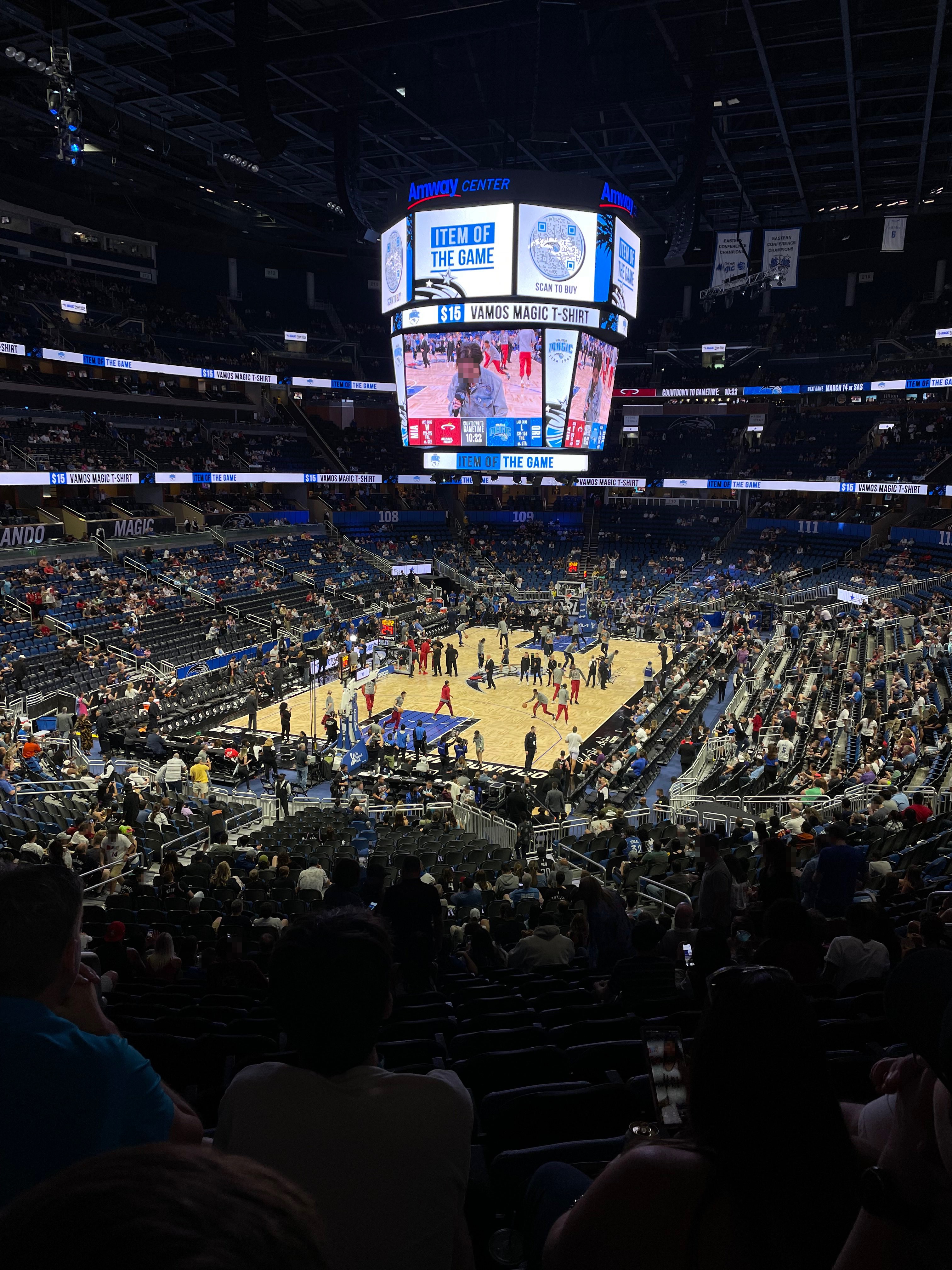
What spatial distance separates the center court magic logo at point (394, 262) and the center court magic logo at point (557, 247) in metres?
3.84

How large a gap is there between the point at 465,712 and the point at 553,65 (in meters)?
17.7

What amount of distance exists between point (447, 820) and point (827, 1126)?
15.2m

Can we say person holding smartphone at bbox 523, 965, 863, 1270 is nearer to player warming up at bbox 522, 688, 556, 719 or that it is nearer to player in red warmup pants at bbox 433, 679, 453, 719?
player in red warmup pants at bbox 433, 679, 453, 719

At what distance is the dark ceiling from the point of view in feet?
65.6

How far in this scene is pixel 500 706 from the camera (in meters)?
28.1

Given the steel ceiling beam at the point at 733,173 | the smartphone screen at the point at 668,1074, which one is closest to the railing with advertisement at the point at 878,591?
the steel ceiling beam at the point at 733,173

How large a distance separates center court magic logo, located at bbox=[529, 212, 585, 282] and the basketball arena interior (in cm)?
11

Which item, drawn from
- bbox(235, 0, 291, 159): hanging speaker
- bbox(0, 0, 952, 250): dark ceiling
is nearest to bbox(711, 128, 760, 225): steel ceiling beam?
bbox(0, 0, 952, 250): dark ceiling

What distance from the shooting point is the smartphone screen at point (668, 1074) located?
2080 millimetres

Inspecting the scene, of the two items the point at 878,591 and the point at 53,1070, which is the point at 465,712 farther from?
the point at 53,1070

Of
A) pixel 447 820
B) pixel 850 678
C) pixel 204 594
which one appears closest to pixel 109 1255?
pixel 447 820

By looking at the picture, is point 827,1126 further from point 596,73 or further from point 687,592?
point 687,592

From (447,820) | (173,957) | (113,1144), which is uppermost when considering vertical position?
(113,1144)

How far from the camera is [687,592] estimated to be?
4494cm
